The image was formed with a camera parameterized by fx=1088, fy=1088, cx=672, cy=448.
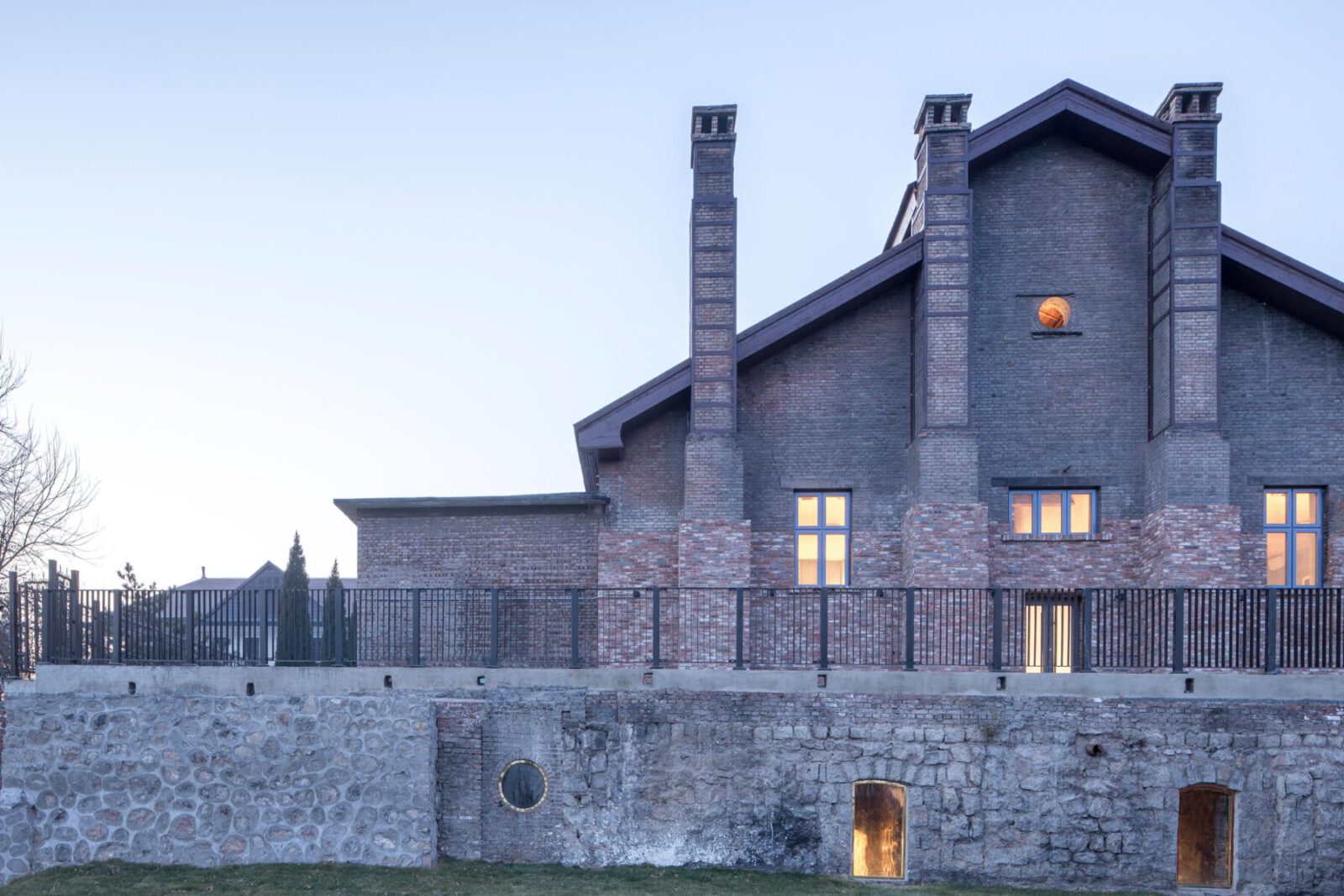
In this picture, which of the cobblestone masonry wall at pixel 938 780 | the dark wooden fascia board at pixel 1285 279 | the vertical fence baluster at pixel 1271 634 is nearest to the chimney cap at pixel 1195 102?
the dark wooden fascia board at pixel 1285 279

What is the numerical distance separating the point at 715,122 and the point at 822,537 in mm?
6860

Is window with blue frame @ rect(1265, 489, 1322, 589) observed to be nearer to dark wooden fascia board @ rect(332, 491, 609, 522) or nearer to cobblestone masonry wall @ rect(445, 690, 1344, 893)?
cobblestone masonry wall @ rect(445, 690, 1344, 893)

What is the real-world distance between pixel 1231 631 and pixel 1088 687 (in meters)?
2.64

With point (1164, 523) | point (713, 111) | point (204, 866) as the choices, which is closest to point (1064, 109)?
point (713, 111)

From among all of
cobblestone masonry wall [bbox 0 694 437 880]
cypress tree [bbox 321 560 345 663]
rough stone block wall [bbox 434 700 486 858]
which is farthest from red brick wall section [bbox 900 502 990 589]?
cypress tree [bbox 321 560 345 663]

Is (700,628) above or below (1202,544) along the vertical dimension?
below

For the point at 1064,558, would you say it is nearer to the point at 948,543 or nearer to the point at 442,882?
the point at 948,543

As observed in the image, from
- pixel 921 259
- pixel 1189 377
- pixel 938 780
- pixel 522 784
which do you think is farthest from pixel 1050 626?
pixel 522 784

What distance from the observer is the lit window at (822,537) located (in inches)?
689

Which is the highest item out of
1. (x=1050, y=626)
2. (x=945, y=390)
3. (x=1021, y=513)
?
(x=945, y=390)

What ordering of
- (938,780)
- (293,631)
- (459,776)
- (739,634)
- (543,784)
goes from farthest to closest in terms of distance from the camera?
1. (293,631)
2. (739,634)
3. (543,784)
4. (459,776)
5. (938,780)

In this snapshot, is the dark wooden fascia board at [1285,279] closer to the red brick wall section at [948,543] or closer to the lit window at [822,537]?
the red brick wall section at [948,543]

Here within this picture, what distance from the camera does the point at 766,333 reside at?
1725 centimetres

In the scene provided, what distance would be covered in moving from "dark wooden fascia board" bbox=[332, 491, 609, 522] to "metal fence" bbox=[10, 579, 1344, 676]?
1.49 metres
